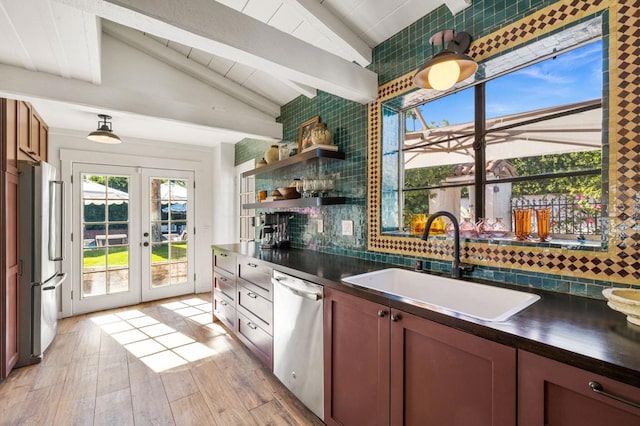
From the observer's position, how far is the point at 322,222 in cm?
274

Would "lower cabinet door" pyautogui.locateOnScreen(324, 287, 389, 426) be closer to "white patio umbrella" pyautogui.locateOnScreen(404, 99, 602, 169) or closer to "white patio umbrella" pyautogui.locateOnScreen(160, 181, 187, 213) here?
"white patio umbrella" pyautogui.locateOnScreen(404, 99, 602, 169)

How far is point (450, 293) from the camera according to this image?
156cm

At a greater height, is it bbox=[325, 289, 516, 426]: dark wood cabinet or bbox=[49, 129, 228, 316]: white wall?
bbox=[49, 129, 228, 316]: white wall

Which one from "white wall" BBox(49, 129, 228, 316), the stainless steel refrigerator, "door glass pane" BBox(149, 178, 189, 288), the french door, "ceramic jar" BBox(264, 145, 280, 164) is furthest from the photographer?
"door glass pane" BBox(149, 178, 189, 288)

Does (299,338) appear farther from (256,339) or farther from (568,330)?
(568,330)

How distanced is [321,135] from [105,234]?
3.35 m

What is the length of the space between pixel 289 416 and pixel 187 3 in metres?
2.41

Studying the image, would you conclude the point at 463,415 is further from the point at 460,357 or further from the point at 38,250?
the point at 38,250

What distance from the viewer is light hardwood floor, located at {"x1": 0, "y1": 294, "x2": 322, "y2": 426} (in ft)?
5.94

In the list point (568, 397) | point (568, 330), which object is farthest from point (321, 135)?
point (568, 397)

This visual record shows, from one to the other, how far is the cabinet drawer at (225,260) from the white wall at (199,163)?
4.32ft

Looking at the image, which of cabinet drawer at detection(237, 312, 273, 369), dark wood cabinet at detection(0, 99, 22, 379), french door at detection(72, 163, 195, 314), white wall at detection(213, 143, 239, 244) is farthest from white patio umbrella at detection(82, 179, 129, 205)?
cabinet drawer at detection(237, 312, 273, 369)

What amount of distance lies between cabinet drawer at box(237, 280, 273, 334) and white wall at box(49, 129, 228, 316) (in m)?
2.09

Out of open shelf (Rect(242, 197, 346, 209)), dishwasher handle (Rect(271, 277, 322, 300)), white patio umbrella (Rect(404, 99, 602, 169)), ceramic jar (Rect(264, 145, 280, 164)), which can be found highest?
ceramic jar (Rect(264, 145, 280, 164))
